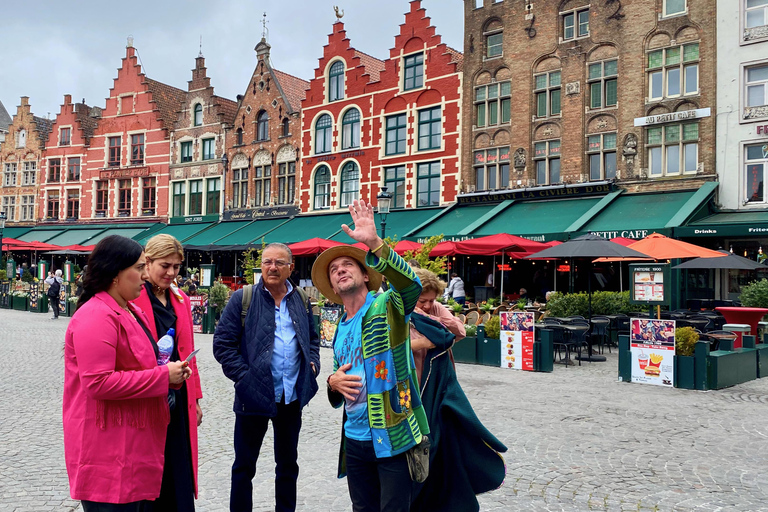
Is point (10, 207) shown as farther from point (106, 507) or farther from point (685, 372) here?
point (106, 507)

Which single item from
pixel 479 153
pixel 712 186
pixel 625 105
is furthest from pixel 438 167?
pixel 712 186

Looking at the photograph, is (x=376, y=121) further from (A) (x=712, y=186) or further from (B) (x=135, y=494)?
(B) (x=135, y=494)

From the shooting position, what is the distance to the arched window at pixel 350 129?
94.3ft

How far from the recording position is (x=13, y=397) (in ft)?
26.6

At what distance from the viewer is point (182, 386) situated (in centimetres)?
323

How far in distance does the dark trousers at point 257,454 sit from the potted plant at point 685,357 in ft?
24.3

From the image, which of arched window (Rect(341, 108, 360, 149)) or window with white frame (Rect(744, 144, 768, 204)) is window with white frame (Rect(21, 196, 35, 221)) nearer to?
arched window (Rect(341, 108, 360, 149))

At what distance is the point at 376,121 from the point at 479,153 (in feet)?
17.7

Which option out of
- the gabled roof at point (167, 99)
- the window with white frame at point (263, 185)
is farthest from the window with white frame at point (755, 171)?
the gabled roof at point (167, 99)

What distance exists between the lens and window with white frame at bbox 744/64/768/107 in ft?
61.6

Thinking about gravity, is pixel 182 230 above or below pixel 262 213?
below

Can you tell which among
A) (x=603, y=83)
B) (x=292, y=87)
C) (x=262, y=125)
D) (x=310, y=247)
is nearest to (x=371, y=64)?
(x=292, y=87)

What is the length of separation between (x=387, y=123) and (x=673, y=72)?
11.7 metres

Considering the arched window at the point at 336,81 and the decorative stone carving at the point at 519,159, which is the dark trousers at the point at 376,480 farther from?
the arched window at the point at 336,81
